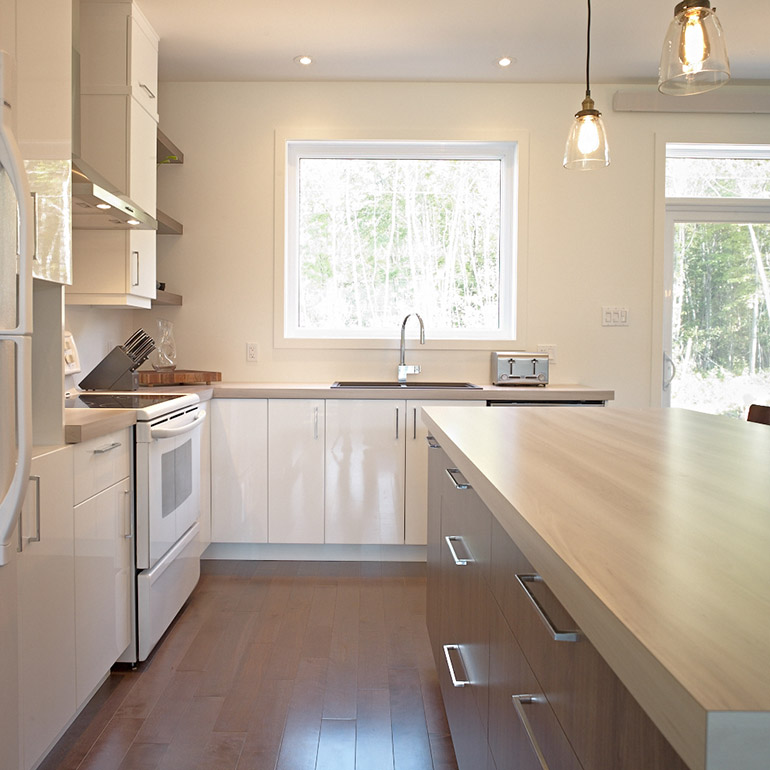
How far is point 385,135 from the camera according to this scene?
3953mm

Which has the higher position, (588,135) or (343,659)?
(588,135)

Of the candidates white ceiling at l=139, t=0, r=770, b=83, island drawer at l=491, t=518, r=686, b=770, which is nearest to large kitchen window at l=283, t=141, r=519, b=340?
white ceiling at l=139, t=0, r=770, b=83

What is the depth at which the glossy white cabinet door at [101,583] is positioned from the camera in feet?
6.42

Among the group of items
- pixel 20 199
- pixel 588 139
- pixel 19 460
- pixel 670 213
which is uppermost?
pixel 670 213

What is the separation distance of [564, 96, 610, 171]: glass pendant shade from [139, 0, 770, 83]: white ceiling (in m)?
1.29

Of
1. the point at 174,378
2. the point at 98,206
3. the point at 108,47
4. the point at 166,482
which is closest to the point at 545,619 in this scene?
the point at 166,482

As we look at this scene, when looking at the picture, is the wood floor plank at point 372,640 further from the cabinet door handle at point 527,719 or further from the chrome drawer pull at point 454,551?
the cabinet door handle at point 527,719

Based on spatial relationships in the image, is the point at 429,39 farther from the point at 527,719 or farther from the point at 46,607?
the point at 527,719

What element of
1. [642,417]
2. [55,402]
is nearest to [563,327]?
[642,417]

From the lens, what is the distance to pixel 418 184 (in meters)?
4.16

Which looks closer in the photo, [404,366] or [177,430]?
[177,430]

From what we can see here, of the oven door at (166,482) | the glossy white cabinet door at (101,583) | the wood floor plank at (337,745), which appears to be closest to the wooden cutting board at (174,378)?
the oven door at (166,482)

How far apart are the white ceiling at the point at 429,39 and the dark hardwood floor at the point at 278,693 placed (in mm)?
2624

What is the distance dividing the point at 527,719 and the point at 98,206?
2.18 meters
